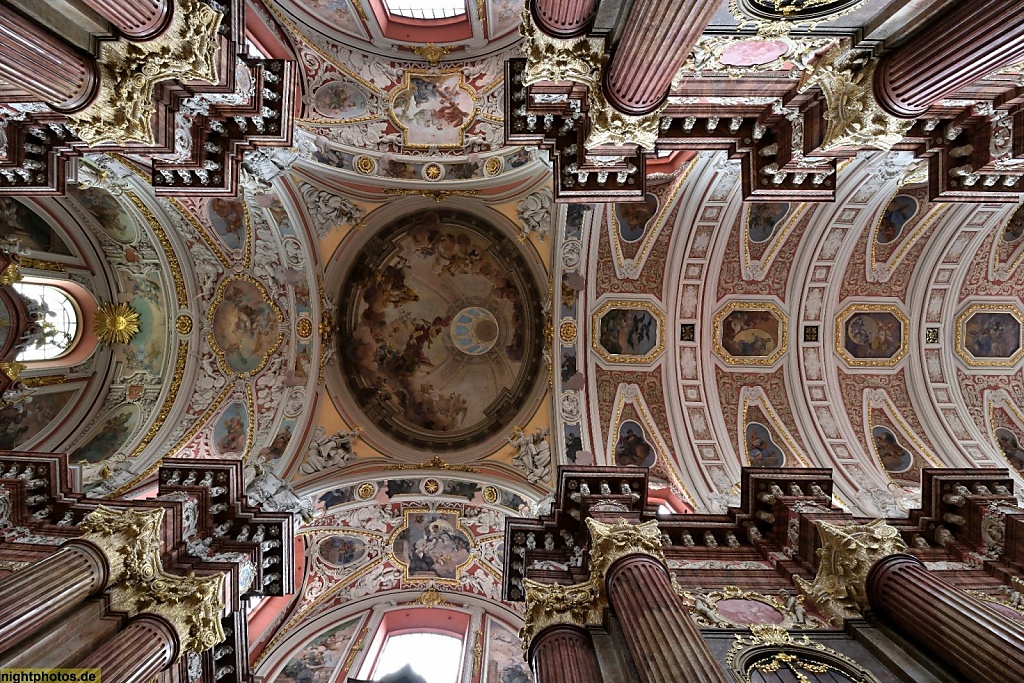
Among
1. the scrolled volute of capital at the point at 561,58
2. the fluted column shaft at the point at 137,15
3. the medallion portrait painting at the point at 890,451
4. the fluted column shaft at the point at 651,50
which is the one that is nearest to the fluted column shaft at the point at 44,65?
the fluted column shaft at the point at 137,15

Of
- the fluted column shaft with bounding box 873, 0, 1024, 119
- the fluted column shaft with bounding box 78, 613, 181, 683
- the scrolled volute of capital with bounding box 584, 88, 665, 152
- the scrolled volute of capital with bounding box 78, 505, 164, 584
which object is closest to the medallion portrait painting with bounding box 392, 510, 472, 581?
the scrolled volute of capital with bounding box 78, 505, 164, 584

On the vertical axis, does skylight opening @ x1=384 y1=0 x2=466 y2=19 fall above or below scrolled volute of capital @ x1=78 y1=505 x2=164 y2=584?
above

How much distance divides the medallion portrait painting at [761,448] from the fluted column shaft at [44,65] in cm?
1687

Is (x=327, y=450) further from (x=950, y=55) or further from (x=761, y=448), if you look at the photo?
(x=950, y=55)

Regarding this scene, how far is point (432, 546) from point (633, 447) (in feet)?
23.0

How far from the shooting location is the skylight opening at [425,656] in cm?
1512

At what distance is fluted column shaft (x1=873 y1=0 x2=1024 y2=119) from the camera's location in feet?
19.6

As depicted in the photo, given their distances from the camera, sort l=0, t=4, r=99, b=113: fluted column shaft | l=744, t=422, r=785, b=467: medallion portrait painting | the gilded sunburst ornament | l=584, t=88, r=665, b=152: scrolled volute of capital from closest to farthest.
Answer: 1. l=0, t=4, r=99, b=113: fluted column shaft
2. l=584, t=88, r=665, b=152: scrolled volute of capital
3. l=744, t=422, r=785, b=467: medallion portrait painting
4. the gilded sunburst ornament

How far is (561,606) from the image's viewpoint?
920cm

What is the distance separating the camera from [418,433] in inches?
732

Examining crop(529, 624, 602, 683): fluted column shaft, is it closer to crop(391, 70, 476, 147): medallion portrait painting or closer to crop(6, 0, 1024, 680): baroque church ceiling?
crop(6, 0, 1024, 680): baroque church ceiling

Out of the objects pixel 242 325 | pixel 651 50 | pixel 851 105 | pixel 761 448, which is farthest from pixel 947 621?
pixel 242 325

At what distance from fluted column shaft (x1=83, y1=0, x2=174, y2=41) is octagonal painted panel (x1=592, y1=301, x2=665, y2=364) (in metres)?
12.4

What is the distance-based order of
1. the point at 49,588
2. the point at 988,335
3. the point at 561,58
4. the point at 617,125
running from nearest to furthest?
1. the point at 49,588
2. the point at 561,58
3. the point at 617,125
4. the point at 988,335
